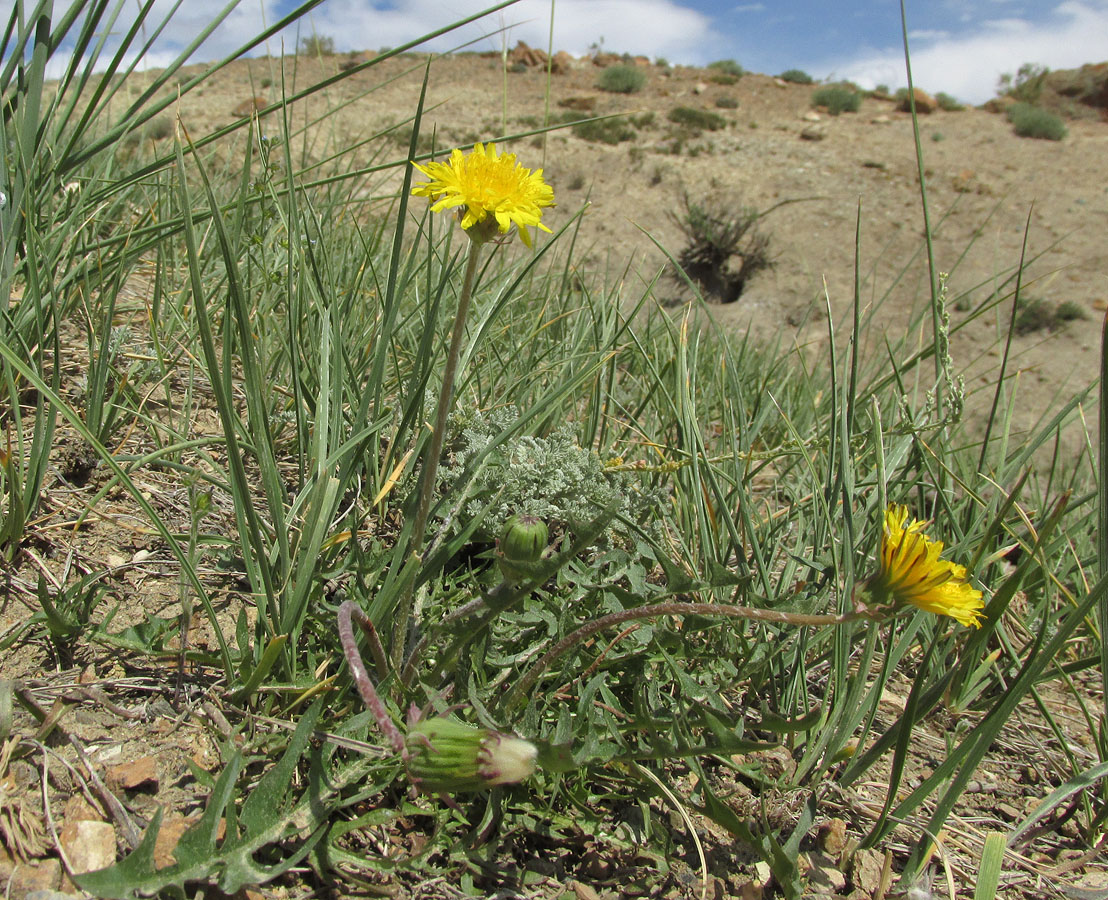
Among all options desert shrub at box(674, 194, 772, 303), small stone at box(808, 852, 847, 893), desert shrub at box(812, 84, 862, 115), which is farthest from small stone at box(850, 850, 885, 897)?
desert shrub at box(812, 84, 862, 115)

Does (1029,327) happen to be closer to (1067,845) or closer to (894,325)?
(894,325)

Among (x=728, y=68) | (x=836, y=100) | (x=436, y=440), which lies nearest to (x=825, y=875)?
(x=436, y=440)

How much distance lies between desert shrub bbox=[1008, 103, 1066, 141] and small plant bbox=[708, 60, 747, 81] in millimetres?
6320

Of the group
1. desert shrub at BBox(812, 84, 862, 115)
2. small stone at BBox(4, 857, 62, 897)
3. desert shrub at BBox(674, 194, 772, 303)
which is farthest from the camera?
desert shrub at BBox(812, 84, 862, 115)

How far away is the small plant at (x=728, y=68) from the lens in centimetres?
1622

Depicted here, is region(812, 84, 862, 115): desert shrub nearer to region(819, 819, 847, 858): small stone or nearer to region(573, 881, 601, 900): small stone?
region(819, 819, 847, 858): small stone

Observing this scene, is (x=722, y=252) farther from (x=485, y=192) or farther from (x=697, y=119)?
(x=485, y=192)

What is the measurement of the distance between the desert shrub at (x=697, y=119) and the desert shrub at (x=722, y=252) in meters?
4.20

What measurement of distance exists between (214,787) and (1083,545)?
143 centimetres

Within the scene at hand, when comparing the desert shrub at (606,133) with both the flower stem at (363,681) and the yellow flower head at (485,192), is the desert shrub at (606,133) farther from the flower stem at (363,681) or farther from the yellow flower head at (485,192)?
the flower stem at (363,681)

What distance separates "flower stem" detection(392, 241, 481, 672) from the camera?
55 cm

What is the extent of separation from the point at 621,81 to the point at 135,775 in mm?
15340

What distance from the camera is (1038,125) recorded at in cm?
1077

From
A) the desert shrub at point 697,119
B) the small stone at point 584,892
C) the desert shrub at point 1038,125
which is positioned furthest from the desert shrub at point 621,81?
the small stone at point 584,892
